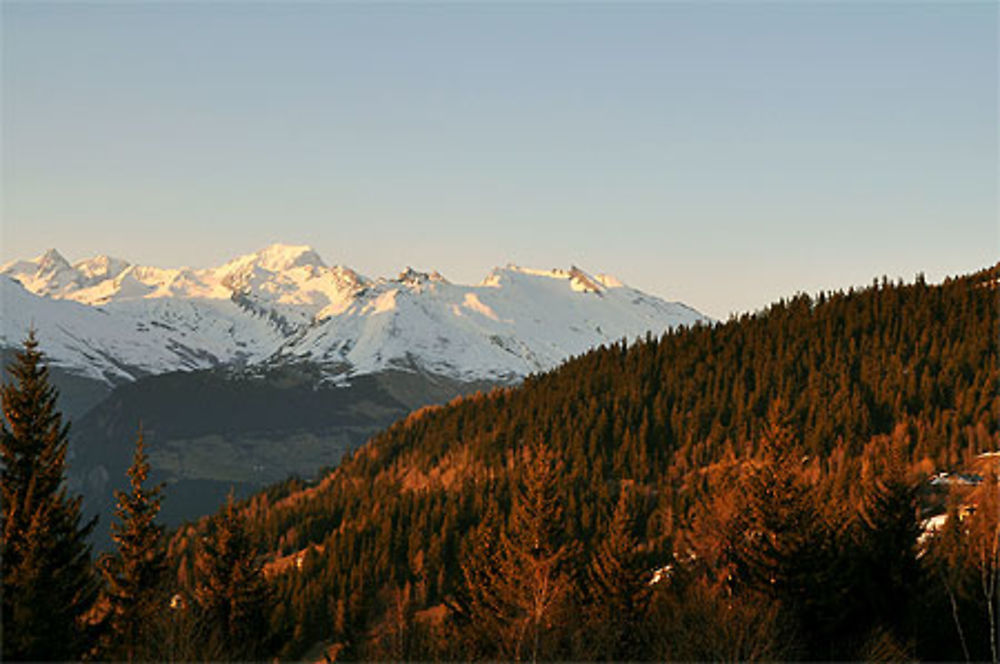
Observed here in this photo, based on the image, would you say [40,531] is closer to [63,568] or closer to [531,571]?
[63,568]

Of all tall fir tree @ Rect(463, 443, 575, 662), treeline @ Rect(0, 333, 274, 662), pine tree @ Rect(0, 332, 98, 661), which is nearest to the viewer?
treeline @ Rect(0, 333, 274, 662)

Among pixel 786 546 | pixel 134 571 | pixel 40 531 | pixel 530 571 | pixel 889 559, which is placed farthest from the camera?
pixel 530 571

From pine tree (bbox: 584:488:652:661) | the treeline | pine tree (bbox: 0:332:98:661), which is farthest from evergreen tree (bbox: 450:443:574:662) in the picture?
pine tree (bbox: 0:332:98:661)

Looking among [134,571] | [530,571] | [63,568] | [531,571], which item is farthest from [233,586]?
[63,568]

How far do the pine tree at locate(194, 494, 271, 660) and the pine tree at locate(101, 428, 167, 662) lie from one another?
12973mm

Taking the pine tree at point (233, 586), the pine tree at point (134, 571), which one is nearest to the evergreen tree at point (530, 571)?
the pine tree at point (233, 586)

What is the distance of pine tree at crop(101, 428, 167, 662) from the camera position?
68.4 metres

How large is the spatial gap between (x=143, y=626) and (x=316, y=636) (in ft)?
371

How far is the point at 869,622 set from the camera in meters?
72.7

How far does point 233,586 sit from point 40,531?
1160 inches

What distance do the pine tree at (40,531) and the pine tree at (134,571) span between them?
2.55 meters

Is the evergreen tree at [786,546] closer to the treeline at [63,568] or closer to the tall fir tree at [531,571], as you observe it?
the tall fir tree at [531,571]

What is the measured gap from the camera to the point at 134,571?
70.9 m

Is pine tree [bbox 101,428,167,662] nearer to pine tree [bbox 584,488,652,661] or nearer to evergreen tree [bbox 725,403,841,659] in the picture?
pine tree [bbox 584,488,652,661]
